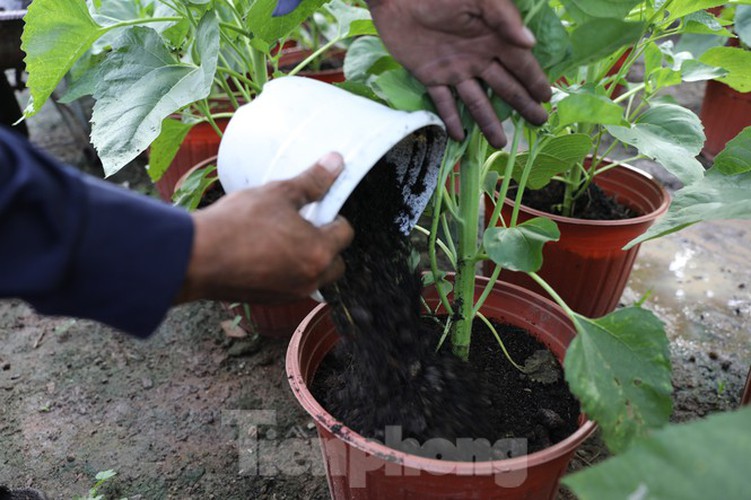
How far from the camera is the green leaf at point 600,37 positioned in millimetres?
790

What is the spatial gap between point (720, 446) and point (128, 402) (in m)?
1.33

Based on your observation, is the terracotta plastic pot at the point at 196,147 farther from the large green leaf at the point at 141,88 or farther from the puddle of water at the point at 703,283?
the puddle of water at the point at 703,283

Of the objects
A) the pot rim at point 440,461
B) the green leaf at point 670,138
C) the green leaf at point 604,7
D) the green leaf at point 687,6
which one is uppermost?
the green leaf at point 604,7

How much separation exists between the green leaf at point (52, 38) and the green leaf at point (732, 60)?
3.89ft

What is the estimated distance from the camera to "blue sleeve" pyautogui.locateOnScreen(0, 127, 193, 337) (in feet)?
1.87

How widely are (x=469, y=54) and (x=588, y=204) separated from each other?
93 cm

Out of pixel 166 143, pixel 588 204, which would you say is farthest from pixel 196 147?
pixel 588 204

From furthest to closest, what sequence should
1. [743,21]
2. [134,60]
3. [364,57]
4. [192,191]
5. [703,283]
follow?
[703,283], [743,21], [192,191], [134,60], [364,57]

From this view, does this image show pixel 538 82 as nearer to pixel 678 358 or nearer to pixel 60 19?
pixel 60 19

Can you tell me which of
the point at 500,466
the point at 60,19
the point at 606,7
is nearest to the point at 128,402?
the point at 60,19

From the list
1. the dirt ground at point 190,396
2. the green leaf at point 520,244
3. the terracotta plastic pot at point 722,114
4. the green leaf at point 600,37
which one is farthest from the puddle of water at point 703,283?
the green leaf at point 600,37

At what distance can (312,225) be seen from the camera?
70 centimetres

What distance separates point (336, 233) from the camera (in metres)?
0.72

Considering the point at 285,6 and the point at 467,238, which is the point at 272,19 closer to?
the point at 285,6
